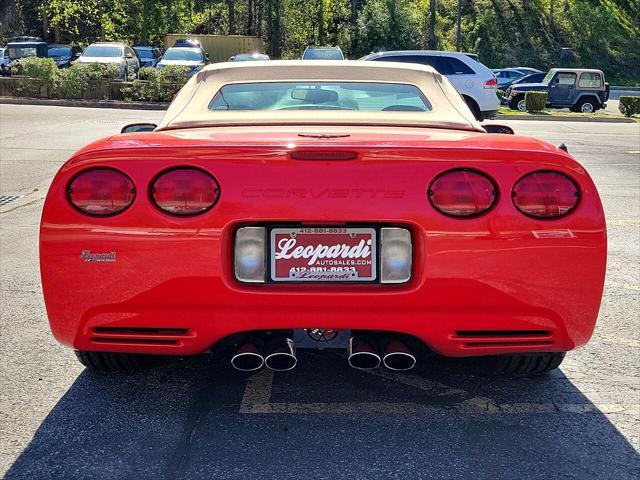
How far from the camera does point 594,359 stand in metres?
3.99

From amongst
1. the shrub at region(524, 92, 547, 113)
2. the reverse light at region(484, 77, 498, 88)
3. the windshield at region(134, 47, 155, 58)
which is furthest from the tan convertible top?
the windshield at region(134, 47, 155, 58)

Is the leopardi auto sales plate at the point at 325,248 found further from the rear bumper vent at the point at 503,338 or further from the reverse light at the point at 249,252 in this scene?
the rear bumper vent at the point at 503,338

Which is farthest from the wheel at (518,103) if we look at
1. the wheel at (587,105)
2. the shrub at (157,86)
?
the shrub at (157,86)

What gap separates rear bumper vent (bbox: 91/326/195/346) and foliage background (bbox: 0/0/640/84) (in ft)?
130

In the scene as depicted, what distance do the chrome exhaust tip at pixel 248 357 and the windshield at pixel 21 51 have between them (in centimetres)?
3502

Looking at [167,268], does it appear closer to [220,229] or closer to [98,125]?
[220,229]

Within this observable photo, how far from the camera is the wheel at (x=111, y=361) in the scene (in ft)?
11.5

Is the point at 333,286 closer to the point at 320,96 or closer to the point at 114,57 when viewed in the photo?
the point at 320,96

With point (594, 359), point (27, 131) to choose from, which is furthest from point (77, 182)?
point (27, 131)

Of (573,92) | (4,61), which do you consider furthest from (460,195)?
(4,61)

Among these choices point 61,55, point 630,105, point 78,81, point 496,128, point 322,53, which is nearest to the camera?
point 496,128

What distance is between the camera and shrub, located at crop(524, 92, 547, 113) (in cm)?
2466

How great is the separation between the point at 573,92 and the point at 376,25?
19009 mm

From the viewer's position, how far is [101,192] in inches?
115
